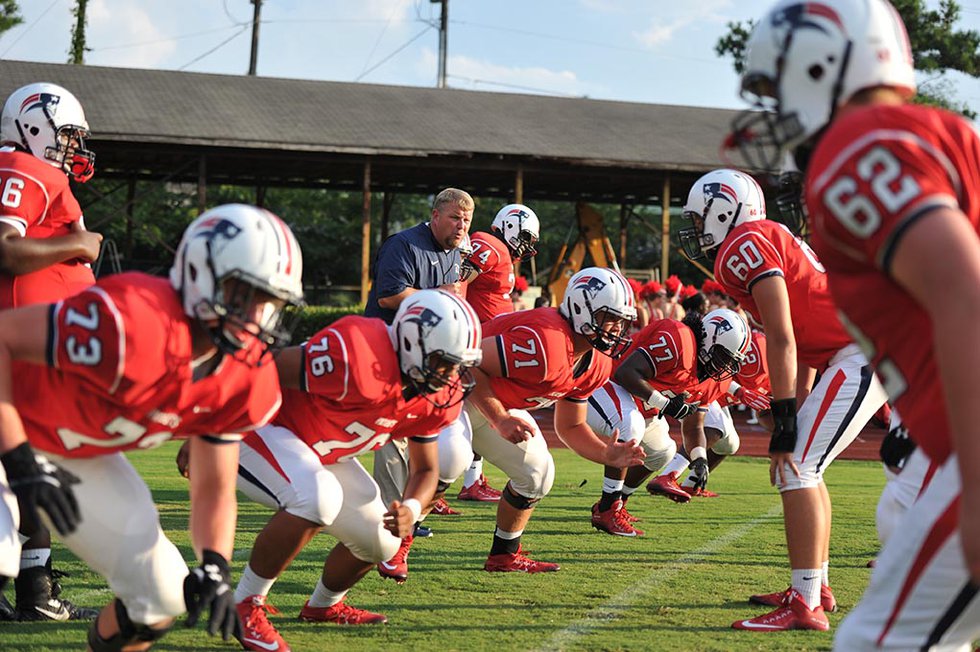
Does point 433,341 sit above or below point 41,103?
A: below

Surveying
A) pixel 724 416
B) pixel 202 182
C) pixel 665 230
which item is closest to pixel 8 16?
pixel 202 182

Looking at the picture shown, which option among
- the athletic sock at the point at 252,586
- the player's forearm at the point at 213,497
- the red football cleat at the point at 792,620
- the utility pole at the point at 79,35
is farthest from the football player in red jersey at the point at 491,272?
the utility pole at the point at 79,35

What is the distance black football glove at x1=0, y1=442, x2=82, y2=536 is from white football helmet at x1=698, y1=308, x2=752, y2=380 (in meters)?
5.55

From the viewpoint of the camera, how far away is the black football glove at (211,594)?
137 inches

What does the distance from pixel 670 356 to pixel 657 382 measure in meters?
0.29

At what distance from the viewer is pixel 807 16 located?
2686 mm

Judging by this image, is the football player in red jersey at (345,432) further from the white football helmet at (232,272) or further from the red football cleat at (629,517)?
the red football cleat at (629,517)

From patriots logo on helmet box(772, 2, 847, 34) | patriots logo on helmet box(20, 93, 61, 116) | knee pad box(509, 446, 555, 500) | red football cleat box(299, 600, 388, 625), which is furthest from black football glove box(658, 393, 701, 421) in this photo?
patriots logo on helmet box(772, 2, 847, 34)

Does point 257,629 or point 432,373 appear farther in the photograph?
point 432,373

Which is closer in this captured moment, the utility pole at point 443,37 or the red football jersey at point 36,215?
the red football jersey at point 36,215

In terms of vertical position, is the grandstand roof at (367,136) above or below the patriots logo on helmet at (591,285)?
below

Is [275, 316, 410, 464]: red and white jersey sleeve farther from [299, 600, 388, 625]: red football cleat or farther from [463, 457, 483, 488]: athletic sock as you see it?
[463, 457, 483, 488]: athletic sock

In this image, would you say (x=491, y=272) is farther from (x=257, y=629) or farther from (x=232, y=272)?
(x=232, y=272)

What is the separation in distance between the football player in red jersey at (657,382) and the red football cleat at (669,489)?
1.59 ft
